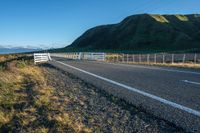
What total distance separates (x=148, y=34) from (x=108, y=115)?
146743 millimetres

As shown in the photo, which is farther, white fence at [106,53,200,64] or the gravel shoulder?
white fence at [106,53,200,64]

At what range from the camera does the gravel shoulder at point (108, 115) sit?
5781mm

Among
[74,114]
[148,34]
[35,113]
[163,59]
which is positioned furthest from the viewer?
[148,34]

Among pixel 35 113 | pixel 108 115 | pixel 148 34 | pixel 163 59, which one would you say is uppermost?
pixel 148 34

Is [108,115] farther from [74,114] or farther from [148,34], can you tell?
[148,34]

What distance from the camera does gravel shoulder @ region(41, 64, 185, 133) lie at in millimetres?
5781

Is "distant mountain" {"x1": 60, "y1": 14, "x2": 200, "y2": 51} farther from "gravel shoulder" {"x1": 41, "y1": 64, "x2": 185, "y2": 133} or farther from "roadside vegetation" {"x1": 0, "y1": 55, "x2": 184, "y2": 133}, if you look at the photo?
"gravel shoulder" {"x1": 41, "y1": 64, "x2": 185, "y2": 133}

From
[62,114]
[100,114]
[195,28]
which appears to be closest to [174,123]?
[100,114]

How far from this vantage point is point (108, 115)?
22.4 feet

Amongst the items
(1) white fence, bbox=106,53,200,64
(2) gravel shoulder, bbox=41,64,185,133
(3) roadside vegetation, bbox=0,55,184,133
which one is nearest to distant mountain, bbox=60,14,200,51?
(1) white fence, bbox=106,53,200,64

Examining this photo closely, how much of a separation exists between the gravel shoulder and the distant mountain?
371 ft

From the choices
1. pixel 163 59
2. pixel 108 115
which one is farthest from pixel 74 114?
pixel 163 59

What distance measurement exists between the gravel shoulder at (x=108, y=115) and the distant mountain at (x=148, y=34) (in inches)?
4449

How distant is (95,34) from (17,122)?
613 ft
